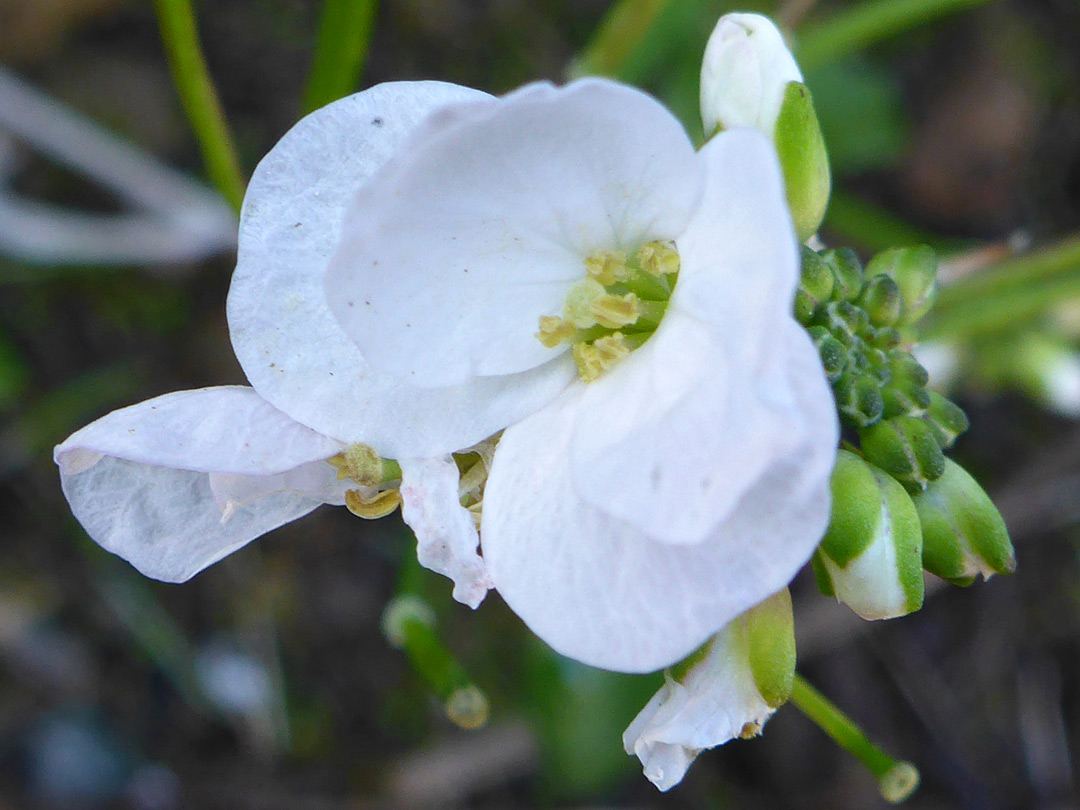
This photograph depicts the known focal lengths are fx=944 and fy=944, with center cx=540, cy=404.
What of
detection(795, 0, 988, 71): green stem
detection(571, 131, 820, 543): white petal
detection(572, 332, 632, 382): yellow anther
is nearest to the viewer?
detection(571, 131, 820, 543): white petal

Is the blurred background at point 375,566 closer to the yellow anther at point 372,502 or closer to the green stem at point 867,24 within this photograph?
the green stem at point 867,24

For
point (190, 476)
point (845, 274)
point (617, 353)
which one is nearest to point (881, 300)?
point (845, 274)

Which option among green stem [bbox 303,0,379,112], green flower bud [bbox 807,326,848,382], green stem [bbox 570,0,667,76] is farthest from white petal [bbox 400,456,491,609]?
green stem [bbox 570,0,667,76]

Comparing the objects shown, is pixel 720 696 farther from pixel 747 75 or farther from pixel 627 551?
pixel 747 75

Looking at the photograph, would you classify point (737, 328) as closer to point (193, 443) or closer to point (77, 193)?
point (193, 443)

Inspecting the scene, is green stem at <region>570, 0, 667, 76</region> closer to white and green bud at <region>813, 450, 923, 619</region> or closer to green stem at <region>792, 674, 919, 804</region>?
white and green bud at <region>813, 450, 923, 619</region>

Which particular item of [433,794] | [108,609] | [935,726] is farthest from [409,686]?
[935,726]
